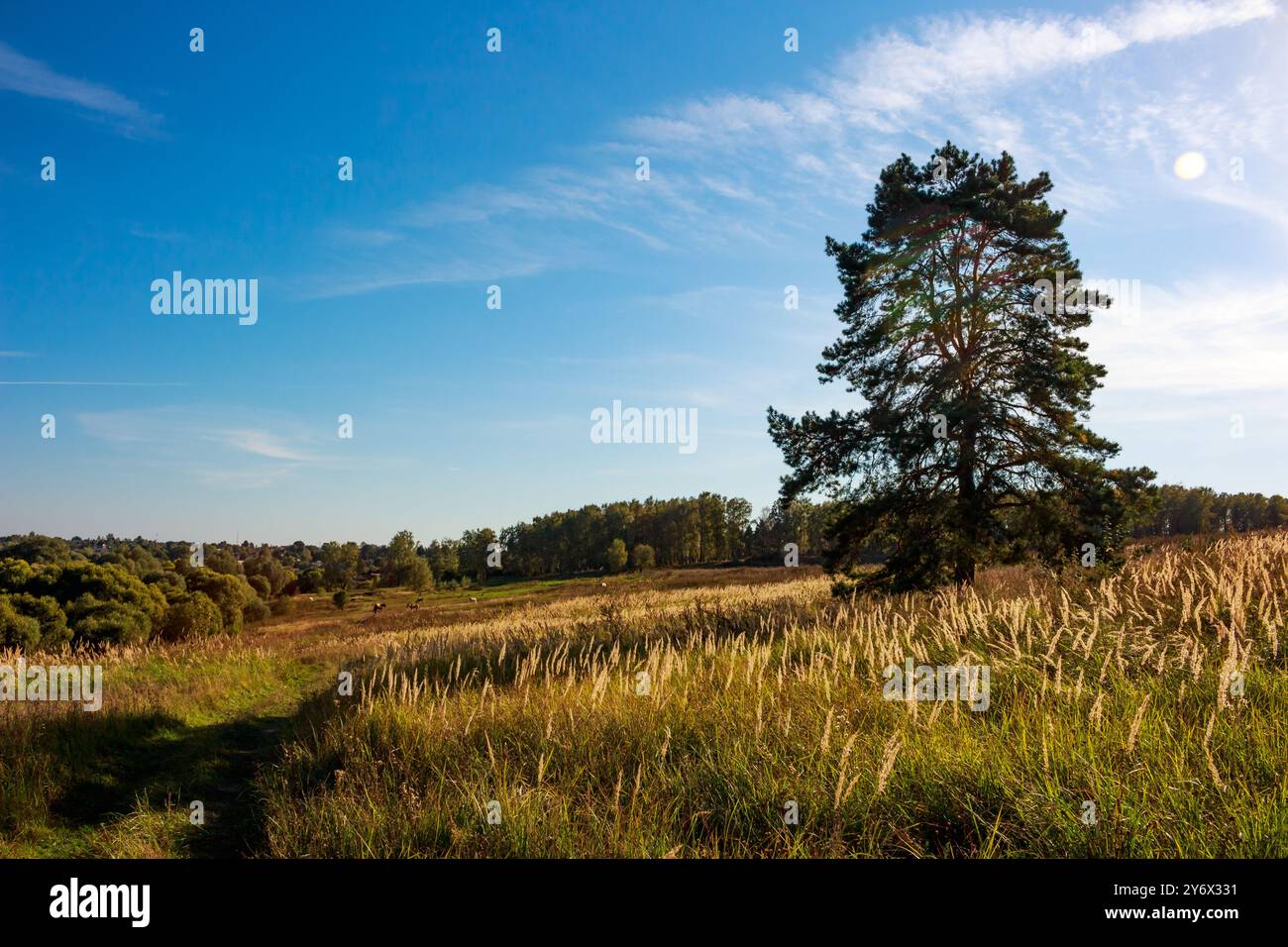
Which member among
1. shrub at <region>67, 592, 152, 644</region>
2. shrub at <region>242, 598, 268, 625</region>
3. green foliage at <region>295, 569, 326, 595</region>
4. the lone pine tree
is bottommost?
green foliage at <region>295, 569, 326, 595</region>

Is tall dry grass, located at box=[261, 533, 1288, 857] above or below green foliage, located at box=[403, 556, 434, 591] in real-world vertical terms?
above

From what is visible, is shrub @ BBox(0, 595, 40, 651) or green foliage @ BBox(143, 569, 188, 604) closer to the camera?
shrub @ BBox(0, 595, 40, 651)

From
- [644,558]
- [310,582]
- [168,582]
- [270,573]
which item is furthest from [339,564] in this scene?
[168,582]

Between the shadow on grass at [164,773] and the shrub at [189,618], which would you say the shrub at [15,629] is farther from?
the shadow on grass at [164,773]

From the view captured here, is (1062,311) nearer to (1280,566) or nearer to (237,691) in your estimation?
(1280,566)

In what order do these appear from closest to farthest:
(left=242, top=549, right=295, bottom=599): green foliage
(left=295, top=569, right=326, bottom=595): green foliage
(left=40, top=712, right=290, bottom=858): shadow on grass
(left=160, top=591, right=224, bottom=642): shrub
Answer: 1. (left=40, top=712, right=290, bottom=858): shadow on grass
2. (left=160, top=591, right=224, bottom=642): shrub
3. (left=242, top=549, right=295, bottom=599): green foliage
4. (left=295, top=569, right=326, bottom=595): green foliage

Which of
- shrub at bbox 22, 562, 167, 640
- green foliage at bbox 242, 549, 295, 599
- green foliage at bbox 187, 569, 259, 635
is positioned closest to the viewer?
shrub at bbox 22, 562, 167, 640

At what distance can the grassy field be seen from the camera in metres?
3.49

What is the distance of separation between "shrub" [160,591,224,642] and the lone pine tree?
2988 cm

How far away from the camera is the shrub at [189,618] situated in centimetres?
3078

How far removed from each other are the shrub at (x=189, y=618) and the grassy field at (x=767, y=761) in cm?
2607

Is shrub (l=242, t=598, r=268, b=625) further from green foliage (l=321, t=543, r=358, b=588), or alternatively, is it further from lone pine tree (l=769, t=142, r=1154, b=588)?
lone pine tree (l=769, t=142, r=1154, b=588)
